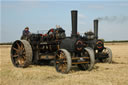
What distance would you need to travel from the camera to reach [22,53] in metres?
11.5

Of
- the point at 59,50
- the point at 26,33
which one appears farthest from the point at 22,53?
the point at 59,50

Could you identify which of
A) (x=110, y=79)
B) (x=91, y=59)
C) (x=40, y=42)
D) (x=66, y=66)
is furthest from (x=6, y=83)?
(x=40, y=42)

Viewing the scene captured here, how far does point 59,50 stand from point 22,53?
9.10 feet

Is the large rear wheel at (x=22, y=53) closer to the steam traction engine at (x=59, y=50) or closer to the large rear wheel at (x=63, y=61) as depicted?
the steam traction engine at (x=59, y=50)

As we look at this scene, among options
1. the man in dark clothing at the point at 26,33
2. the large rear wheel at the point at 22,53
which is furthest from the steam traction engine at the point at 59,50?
the man in dark clothing at the point at 26,33

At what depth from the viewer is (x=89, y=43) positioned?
13.9 m

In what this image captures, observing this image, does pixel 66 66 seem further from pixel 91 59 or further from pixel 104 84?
pixel 104 84

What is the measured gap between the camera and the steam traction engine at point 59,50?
969 centimetres

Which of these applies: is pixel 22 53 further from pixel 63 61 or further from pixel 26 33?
pixel 63 61

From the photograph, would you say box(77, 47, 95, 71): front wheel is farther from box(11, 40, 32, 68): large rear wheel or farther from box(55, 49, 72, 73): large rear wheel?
box(11, 40, 32, 68): large rear wheel

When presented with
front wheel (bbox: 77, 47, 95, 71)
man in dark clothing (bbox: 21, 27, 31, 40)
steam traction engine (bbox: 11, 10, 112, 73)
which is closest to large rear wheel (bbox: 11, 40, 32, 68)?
steam traction engine (bbox: 11, 10, 112, 73)

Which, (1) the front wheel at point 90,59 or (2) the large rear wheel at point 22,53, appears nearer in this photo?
(1) the front wheel at point 90,59

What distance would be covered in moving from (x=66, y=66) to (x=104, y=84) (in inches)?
108

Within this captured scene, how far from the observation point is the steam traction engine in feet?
31.8
